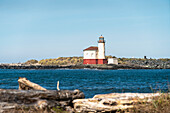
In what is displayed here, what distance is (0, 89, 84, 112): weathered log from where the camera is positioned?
25.8 ft

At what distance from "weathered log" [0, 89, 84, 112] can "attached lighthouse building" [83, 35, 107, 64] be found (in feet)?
224

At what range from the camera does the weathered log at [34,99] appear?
25.8 feet

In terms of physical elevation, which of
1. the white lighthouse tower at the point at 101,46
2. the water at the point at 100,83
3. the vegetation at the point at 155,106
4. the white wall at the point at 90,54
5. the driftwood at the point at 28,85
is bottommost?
the water at the point at 100,83

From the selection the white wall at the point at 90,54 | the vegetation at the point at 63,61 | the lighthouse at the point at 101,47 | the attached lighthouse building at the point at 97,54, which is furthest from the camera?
the vegetation at the point at 63,61

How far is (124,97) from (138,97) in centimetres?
46

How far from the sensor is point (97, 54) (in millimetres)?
78625

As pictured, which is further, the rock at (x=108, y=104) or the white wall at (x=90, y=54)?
the white wall at (x=90, y=54)

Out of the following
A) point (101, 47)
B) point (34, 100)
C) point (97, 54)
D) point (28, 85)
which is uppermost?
point (101, 47)

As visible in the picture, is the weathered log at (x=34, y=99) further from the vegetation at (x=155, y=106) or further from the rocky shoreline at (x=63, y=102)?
the vegetation at (x=155, y=106)

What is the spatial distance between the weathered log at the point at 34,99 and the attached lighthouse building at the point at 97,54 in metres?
68.1

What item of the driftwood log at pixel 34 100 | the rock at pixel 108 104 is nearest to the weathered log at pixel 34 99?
the driftwood log at pixel 34 100

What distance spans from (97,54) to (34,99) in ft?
232

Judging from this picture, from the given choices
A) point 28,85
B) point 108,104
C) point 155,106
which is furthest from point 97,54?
point 155,106

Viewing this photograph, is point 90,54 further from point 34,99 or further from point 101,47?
point 34,99
